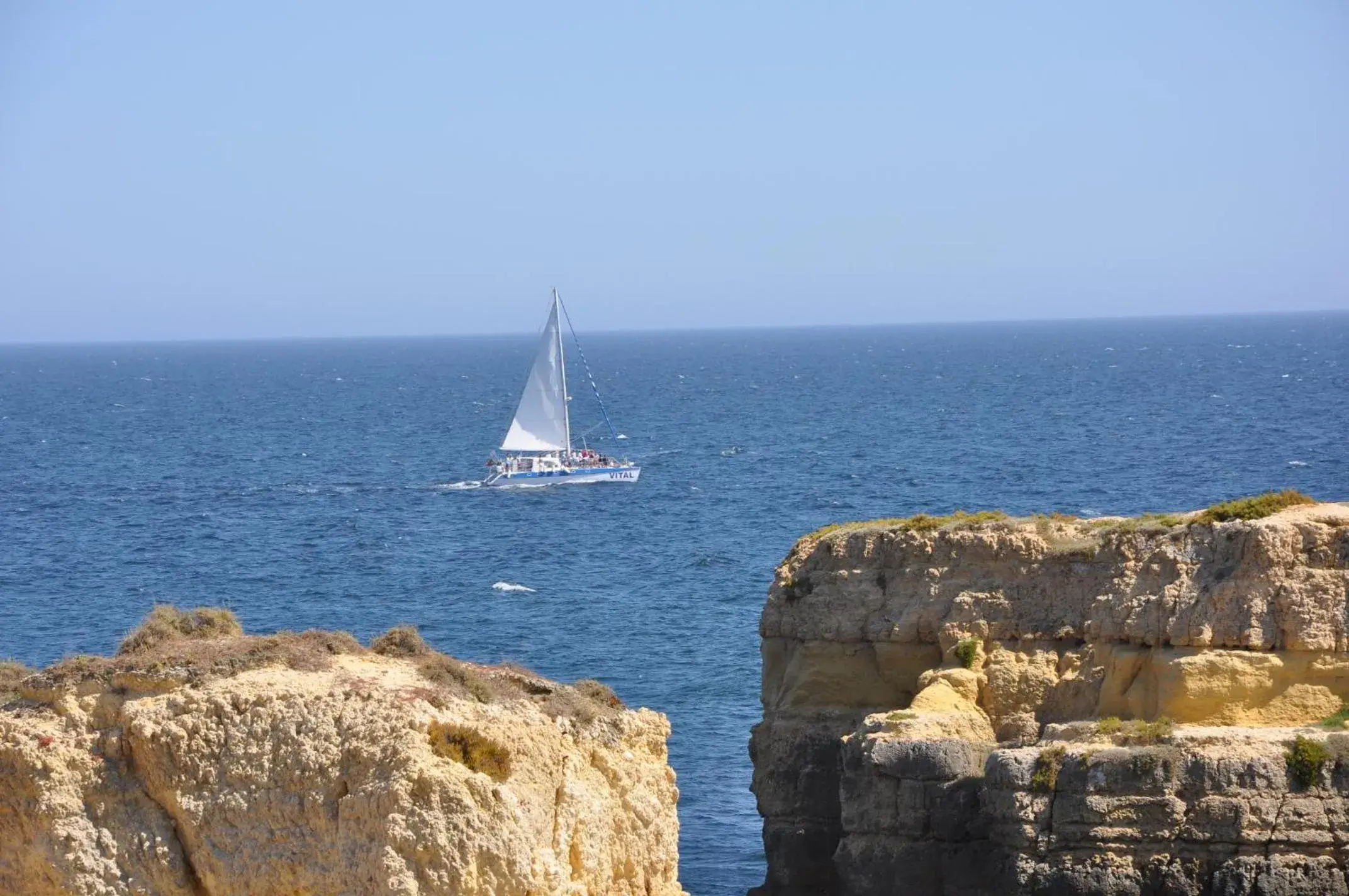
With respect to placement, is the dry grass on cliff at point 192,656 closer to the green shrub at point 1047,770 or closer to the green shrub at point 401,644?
the green shrub at point 401,644

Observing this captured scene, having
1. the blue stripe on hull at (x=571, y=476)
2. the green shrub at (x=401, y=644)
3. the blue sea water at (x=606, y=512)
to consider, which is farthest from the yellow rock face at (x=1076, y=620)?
the blue stripe on hull at (x=571, y=476)

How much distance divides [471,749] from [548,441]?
11139cm

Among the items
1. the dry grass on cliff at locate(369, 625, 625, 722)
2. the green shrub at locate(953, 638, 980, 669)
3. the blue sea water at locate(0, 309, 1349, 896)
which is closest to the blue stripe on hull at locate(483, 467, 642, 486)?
the blue sea water at locate(0, 309, 1349, 896)

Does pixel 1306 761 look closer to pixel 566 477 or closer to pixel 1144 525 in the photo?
pixel 1144 525

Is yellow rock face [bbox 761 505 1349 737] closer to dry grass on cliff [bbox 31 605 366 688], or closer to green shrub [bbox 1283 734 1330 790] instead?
green shrub [bbox 1283 734 1330 790]

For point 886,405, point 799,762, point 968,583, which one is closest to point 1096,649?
point 968,583

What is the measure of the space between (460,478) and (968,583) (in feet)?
333

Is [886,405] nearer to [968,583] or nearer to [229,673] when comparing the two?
[968,583]

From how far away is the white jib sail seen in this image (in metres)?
134

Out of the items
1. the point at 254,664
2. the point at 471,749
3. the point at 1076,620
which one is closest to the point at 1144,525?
the point at 1076,620

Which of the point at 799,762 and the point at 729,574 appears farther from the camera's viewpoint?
the point at 729,574

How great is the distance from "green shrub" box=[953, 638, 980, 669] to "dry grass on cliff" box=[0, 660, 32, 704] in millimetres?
18516

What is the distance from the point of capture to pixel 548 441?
5359 inches

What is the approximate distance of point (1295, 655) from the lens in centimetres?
3388
